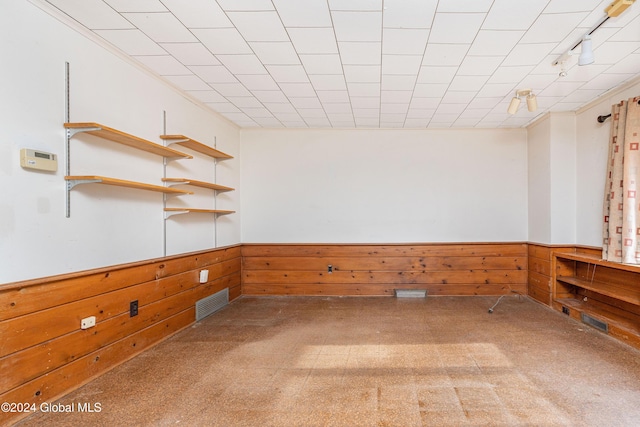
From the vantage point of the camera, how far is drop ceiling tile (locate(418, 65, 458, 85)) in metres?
2.90

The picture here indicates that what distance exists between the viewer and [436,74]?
118 inches

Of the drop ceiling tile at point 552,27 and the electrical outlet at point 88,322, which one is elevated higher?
the drop ceiling tile at point 552,27

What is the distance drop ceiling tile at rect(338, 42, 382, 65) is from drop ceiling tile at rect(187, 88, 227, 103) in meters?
1.57

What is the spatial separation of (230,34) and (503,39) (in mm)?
2055

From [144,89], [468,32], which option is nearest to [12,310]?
[144,89]

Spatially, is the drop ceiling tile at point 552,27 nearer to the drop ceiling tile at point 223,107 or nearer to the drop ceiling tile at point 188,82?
the drop ceiling tile at point 188,82

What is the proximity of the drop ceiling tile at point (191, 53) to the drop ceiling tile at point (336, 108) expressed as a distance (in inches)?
57.1

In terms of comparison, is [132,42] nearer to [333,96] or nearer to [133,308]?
[333,96]

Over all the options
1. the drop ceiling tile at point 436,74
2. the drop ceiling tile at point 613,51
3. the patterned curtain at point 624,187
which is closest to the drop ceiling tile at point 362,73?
the drop ceiling tile at point 436,74

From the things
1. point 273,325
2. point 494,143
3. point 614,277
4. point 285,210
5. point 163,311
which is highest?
point 494,143

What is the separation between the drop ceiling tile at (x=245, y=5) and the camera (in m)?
2.03

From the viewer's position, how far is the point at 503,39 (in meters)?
2.41

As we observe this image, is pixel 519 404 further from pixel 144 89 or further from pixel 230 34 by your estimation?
pixel 144 89

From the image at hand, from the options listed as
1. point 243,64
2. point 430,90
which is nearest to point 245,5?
point 243,64
